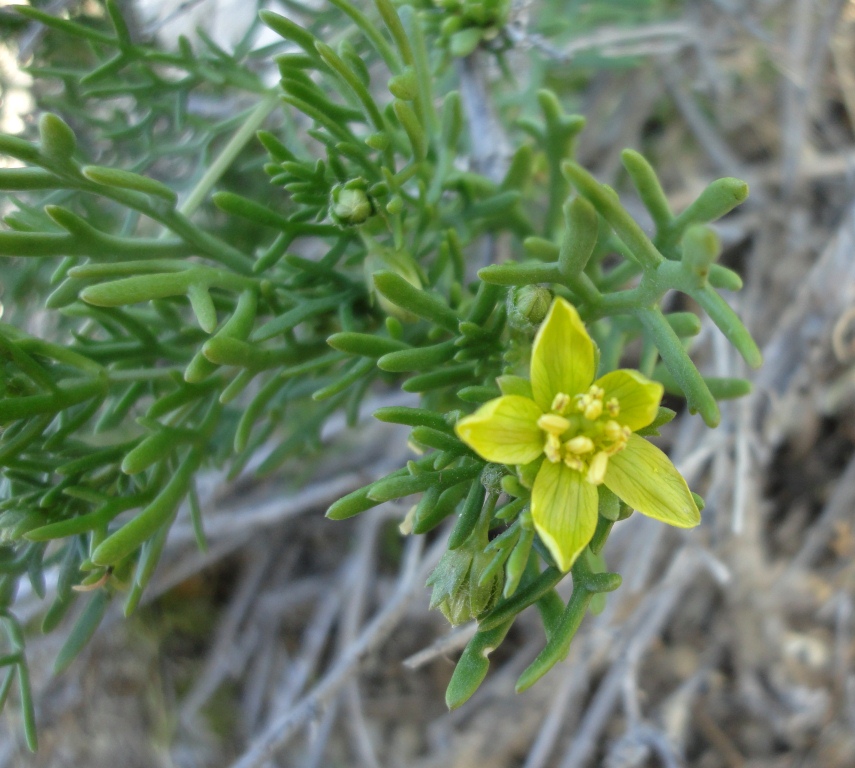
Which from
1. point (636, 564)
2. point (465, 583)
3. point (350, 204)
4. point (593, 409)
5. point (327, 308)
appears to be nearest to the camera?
point (593, 409)

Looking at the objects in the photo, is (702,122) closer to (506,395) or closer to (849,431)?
(849,431)

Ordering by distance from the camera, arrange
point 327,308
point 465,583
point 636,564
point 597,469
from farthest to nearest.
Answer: point 636,564
point 327,308
point 465,583
point 597,469

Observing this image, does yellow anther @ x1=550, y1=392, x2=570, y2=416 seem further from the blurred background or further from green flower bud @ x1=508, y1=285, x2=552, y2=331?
the blurred background

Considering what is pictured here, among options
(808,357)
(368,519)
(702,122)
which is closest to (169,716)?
(368,519)

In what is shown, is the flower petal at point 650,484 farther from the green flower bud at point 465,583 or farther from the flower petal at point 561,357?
the green flower bud at point 465,583

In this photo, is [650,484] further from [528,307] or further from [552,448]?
[528,307]

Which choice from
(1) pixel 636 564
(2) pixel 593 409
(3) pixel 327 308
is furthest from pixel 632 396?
(1) pixel 636 564

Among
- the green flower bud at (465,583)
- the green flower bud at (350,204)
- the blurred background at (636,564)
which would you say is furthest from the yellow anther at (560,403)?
the blurred background at (636,564)
